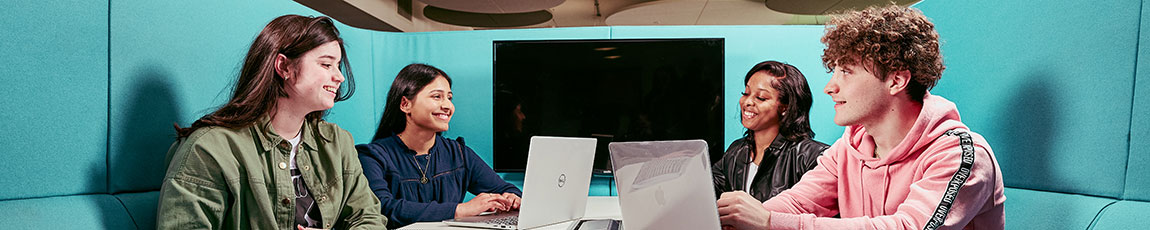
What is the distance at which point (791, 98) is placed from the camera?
299 centimetres

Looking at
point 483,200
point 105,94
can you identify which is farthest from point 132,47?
point 483,200

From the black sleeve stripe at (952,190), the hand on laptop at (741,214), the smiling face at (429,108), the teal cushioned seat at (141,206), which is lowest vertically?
the teal cushioned seat at (141,206)

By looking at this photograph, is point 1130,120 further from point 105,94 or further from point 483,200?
point 105,94

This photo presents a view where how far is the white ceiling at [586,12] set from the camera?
19.0 ft

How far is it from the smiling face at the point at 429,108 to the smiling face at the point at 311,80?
3.11 feet

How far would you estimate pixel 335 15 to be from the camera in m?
4.97

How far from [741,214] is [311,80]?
1338 millimetres

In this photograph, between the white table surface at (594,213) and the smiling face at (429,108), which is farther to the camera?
the smiling face at (429,108)

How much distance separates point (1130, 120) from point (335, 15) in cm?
493

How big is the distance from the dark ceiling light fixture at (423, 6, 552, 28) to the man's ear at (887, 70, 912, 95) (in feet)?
15.6

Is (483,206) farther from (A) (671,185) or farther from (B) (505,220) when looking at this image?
(A) (671,185)

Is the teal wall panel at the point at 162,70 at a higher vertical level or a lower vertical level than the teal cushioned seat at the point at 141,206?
higher

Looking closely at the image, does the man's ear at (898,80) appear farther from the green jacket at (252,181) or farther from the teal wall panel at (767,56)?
the green jacket at (252,181)

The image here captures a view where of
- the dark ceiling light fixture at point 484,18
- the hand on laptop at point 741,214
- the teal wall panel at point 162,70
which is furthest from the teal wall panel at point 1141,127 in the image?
the dark ceiling light fixture at point 484,18
